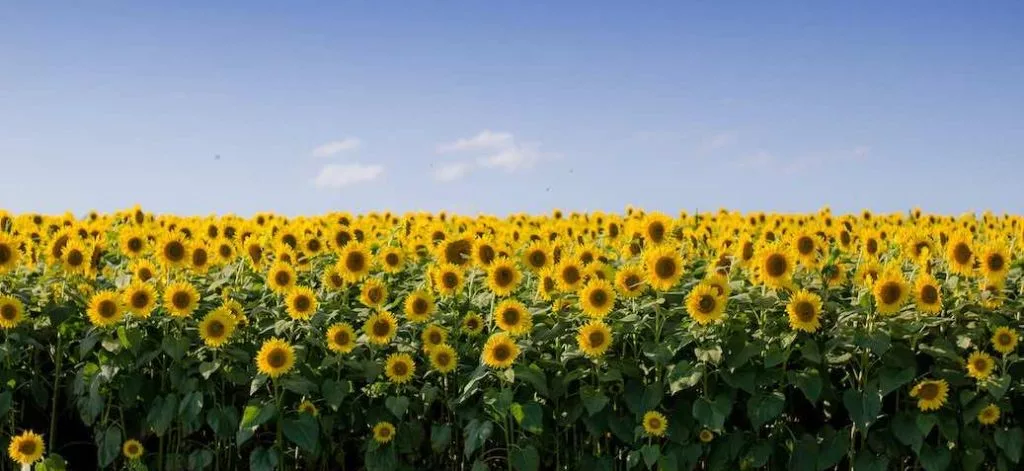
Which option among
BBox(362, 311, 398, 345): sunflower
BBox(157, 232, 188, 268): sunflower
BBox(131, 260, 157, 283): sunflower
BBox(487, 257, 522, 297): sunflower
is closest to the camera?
BBox(362, 311, 398, 345): sunflower

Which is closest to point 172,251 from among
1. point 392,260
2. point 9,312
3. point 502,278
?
point 9,312

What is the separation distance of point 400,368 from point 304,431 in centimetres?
65

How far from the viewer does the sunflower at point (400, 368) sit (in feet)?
20.9

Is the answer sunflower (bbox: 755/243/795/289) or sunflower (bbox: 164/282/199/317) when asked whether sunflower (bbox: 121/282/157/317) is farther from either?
sunflower (bbox: 755/243/795/289)

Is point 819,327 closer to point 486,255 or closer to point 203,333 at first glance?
point 486,255

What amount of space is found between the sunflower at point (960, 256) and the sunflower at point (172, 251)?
4.73 meters

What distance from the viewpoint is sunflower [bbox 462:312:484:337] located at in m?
6.66

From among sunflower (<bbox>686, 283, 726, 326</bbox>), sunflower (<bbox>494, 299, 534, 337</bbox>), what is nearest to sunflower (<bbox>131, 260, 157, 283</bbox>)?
sunflower (<bbox>494, 299, 534, 337</bbox>)

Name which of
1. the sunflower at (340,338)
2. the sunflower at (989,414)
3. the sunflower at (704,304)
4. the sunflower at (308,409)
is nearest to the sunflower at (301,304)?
the sunflower at (340,338)

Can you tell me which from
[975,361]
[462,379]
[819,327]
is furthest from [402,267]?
[975,361]

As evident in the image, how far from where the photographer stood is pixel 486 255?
7.02 metres

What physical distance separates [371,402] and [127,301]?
5.14ft

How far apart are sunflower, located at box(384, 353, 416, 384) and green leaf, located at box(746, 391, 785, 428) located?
190 centimetres

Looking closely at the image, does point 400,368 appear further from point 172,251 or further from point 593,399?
point 172,251
